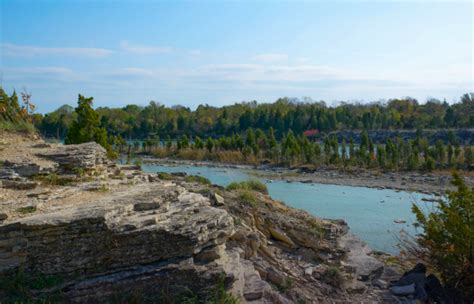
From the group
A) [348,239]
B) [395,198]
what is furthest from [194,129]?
[348,239]

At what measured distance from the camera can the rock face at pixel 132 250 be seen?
6.28 m

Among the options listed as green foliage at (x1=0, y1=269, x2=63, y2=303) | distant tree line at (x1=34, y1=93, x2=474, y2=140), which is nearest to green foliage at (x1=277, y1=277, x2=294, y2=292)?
green foliage at (x1=0, y1=269, x2=63, y2=303)

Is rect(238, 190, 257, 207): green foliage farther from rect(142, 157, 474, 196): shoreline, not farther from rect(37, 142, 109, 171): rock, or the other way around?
rect(142, 157, 474, 196): shoreline

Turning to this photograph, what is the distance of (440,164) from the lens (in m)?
38.4

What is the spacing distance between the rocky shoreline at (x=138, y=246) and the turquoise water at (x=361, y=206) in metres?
6.05

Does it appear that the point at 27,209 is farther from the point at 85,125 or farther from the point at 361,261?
the point at 85,125

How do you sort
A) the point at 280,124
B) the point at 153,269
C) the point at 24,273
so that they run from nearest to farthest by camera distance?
the point at 24,273 → the point at 153,269 → the point at 280,124

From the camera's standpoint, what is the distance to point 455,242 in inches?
356

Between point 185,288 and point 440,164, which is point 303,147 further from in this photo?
point 185,288

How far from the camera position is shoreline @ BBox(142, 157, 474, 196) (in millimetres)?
31675

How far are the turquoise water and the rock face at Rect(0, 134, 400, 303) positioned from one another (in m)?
6.87

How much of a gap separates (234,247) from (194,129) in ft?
207

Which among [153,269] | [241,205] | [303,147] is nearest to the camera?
[153,269]

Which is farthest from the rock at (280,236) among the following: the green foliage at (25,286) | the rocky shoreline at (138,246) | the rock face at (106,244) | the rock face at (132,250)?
the green foliage at (25,286)
